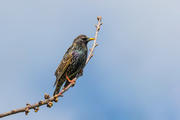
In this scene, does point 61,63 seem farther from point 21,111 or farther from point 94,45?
point 21,111

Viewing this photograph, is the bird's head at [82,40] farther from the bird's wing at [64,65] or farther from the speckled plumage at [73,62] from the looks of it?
the bird's wing at [64,65]

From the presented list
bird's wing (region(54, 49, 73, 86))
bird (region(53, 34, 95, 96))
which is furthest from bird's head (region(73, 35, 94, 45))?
bird's wing (region(54, 49, 73, 86))

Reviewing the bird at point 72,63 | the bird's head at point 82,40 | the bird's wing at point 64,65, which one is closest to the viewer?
the bird at point 72,63

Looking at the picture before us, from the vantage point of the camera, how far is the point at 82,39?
10438 mm

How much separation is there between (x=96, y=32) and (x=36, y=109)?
10.2ft

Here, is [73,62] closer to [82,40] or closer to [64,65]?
[64,65]

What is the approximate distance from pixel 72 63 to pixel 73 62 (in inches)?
1.9

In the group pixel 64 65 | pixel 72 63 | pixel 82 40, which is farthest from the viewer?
pixel 82 40

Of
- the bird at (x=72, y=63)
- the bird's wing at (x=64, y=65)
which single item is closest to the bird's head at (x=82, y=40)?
the bird at (x=72, y=63)

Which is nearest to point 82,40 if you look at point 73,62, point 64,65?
point 73,62

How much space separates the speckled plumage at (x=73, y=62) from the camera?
31.8 ft

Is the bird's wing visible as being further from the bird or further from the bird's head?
the bird's head

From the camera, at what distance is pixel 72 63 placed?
979 centimetres

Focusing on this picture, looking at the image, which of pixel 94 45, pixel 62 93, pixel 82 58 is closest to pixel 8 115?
pixel 62 93
